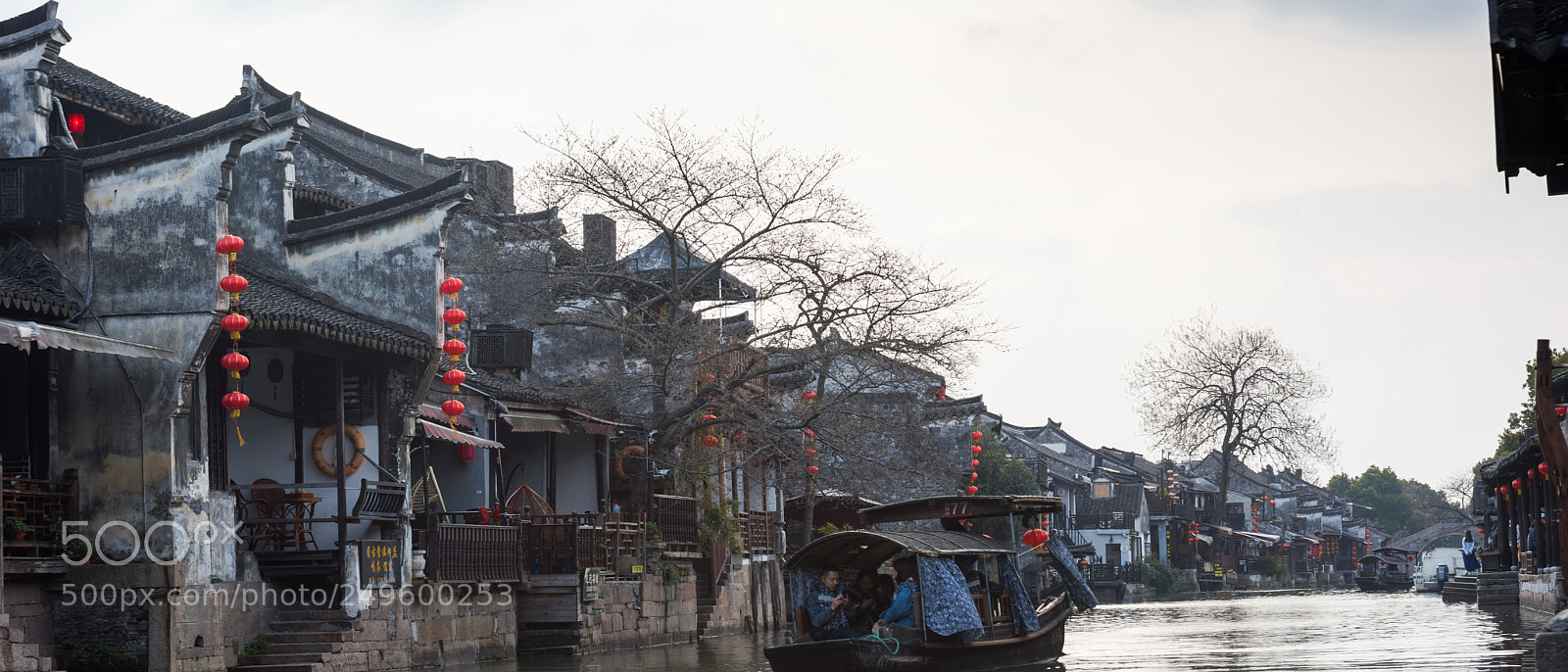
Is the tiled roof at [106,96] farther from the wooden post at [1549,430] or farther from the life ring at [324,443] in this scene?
the wooden post at [1549,430]

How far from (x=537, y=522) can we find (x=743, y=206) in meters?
5.94

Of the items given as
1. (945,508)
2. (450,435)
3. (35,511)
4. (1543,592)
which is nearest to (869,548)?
(945,508)

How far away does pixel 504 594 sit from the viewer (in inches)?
886

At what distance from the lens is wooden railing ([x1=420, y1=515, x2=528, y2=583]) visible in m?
20.4

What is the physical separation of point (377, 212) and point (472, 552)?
15.5ft

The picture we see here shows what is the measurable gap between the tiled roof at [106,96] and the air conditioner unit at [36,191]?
1648 mm

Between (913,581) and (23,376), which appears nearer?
(23,376)

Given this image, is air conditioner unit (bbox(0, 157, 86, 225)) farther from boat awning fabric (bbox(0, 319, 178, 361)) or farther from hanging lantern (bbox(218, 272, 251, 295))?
hanging lantern (bbox(218, 272, 251, 295))

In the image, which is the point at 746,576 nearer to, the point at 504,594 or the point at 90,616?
the point at 504,594

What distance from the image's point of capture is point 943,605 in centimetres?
1741

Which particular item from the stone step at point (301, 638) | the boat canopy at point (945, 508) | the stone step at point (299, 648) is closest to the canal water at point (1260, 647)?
the boat canopy at point (945, 508)

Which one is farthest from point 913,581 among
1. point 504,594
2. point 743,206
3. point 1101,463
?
point 1101,463

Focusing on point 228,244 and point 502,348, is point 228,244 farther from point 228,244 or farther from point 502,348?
point 502,348

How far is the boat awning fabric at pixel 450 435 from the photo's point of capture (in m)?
21.3
